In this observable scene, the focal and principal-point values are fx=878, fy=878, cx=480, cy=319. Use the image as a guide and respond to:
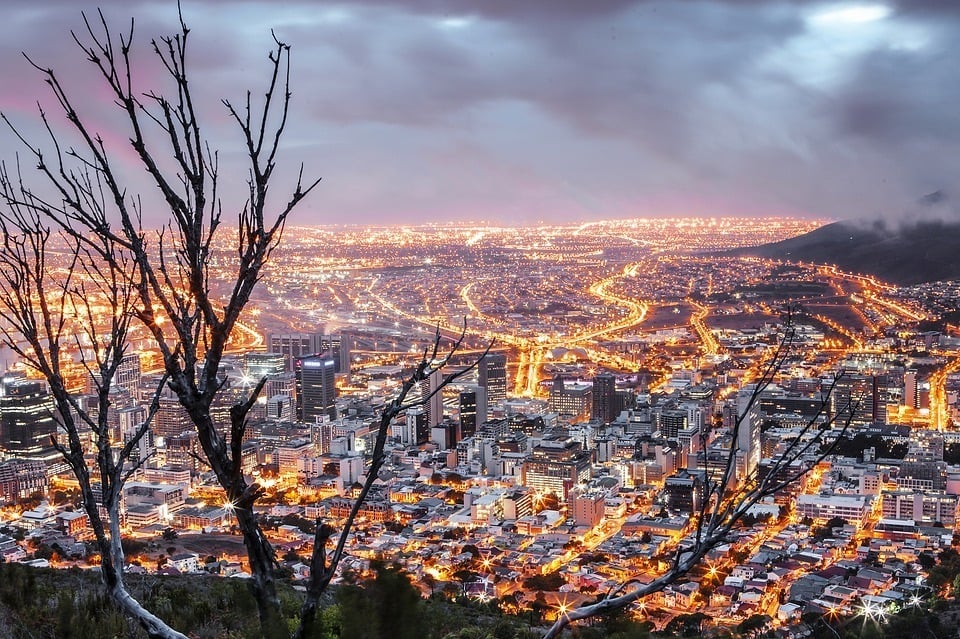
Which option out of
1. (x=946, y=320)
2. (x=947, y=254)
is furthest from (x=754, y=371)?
(x=947, y=254)

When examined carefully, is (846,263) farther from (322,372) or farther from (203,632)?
(203,632)

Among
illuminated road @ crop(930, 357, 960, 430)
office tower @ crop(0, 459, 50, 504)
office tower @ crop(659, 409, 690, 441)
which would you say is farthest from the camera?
illuminated road @ crop(930, 357, 960, 430)

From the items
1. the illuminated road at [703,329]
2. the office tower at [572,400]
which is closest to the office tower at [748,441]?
the office tower at [572,400]

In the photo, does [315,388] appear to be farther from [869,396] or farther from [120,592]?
[120,592]

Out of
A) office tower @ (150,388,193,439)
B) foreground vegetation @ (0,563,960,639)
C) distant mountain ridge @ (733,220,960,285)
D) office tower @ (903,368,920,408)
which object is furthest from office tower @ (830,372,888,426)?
distant mountain ridge @ (733,220,960,285)

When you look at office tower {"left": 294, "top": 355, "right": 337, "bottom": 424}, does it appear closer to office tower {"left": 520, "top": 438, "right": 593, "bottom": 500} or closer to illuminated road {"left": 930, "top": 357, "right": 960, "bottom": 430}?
office tower {"left": 520, "top": 438, "right": 593, "bottom": 500}

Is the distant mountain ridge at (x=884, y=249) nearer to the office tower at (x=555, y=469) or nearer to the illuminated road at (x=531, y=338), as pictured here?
the illuminated road at (x=531, y=338)
